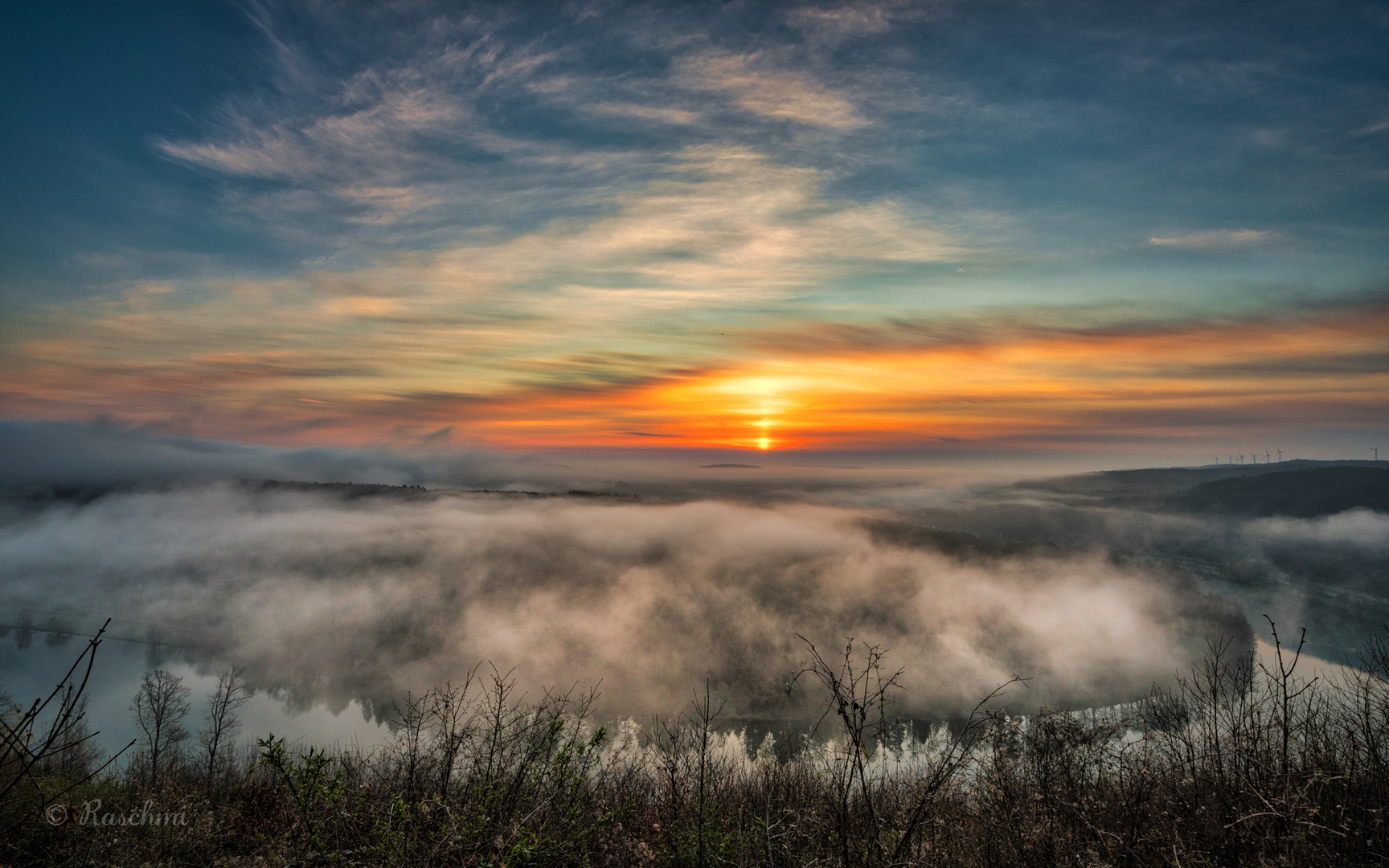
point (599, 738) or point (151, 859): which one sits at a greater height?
Result: point (599, 738)

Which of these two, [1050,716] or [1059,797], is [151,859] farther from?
[1050,716]

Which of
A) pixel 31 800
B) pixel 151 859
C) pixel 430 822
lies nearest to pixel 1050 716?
pixel 430 822

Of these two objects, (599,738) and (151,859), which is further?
(151,859)

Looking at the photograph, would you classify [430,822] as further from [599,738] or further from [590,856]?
[590,856]

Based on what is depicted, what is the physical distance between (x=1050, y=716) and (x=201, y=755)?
13806 cm

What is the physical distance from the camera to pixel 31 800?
1097 inches

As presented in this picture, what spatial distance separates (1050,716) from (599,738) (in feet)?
43.9

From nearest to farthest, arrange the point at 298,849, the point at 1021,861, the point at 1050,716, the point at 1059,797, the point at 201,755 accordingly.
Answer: the point at 298,849 < the point at 1021,861 < the point at 1059,797 < the point at 1050,716 < the point at 201,755

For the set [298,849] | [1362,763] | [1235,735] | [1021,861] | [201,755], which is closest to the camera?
[298,849]

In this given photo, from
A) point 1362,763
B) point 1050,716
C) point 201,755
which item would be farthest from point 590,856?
point 201,755

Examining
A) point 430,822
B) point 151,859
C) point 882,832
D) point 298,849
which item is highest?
point 298,849

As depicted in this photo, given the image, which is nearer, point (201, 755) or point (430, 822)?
point (430, 822)

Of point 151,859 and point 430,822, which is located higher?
point 430,822

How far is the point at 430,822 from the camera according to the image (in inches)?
479
